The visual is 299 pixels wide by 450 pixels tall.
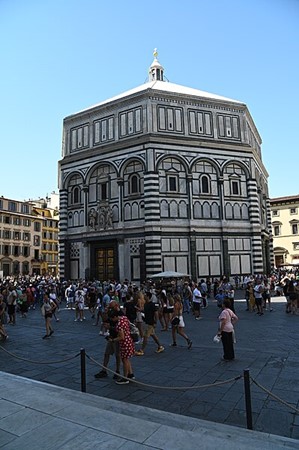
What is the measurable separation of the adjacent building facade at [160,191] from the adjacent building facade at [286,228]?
80.8 ft

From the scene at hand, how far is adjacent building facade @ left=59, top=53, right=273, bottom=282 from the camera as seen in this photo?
2558 cm

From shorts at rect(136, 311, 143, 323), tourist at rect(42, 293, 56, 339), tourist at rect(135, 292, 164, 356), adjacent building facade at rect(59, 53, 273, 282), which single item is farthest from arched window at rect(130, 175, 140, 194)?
tourist at rect(135, 292, 164, 356)

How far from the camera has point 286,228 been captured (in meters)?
52.2

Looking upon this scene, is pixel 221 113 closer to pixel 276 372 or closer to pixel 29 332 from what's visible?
pixel 29 332

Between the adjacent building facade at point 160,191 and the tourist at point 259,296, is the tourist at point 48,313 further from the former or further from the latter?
the adjacent building facade at point 160,191

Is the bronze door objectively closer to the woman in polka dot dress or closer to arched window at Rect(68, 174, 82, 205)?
arched window at Rect(68, 174, 82, 205)

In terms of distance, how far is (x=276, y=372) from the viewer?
21.1 ft

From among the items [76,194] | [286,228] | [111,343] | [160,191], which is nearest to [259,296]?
[111,343]

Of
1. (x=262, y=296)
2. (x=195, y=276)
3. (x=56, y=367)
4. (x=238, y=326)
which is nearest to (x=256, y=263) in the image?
(x=195, y=276)

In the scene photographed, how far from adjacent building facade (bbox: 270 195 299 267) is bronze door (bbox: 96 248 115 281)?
33.6 meters

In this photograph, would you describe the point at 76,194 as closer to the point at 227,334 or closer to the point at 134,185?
the point at 134,185

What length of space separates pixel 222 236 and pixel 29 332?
1818cm

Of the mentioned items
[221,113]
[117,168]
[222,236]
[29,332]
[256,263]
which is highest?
[221,113]

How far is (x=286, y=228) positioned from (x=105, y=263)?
3564cm
